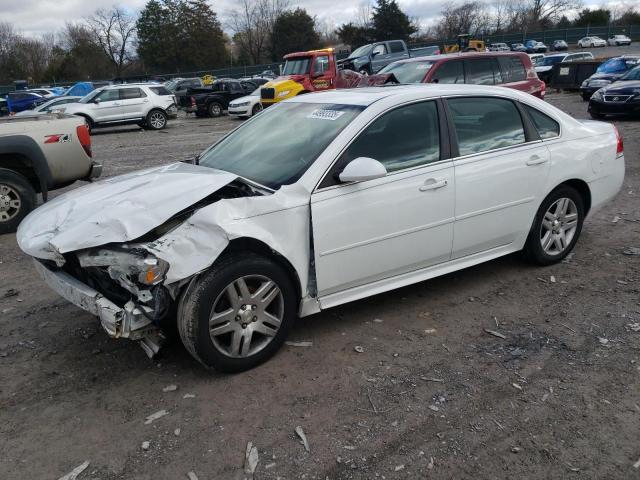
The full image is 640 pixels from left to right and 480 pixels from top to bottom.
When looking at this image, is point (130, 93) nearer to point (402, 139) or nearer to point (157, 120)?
point (157, 120)

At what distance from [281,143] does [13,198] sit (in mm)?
4681

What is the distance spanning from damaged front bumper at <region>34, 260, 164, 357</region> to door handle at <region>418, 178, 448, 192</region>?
2066 mm

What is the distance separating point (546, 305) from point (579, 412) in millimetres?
1435

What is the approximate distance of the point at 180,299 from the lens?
326cm

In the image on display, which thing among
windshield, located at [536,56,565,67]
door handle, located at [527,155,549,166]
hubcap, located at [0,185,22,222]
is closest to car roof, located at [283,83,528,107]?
door handle, located at [527,155,549,166]

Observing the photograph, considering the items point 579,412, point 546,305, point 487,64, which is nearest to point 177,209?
point 579,412

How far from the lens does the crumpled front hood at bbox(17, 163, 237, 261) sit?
3230 millimetres

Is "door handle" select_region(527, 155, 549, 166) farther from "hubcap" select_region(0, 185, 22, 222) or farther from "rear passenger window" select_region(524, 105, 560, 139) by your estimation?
"hubcap" select_region(0, 185, 22, 222)

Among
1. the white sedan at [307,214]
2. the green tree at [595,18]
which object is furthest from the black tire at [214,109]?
the green tree at [595,18]

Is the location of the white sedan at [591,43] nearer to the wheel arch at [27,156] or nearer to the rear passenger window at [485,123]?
the rear passenger window at [485,123]

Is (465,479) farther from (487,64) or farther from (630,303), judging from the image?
(487,64)

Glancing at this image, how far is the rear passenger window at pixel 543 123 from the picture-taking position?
4.72 m

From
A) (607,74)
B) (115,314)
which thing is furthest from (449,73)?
(607,74)

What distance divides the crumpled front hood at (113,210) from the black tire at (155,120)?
18.0 meters
